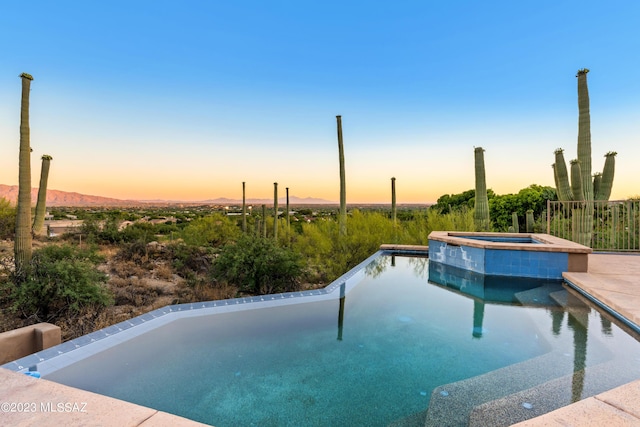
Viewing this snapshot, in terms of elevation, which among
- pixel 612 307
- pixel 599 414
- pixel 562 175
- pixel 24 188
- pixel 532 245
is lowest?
pixel 612 307

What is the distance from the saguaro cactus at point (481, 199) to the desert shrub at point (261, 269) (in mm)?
6149

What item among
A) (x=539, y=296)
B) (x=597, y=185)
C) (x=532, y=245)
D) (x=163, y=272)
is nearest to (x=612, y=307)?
(x=539, y=296)

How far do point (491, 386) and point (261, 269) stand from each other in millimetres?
5884

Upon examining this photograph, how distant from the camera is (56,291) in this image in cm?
554

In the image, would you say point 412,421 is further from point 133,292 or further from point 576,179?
point 576,179

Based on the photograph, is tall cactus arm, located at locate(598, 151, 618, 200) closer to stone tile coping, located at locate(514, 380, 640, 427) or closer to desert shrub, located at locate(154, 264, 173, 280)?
stone tile coping, located at locate(514, 380, 640, 427)

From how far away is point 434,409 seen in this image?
87.4 inches

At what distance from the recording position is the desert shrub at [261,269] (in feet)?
25.4

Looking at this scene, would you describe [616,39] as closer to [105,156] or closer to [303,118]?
[303,118]

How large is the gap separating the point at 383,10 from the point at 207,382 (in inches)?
461

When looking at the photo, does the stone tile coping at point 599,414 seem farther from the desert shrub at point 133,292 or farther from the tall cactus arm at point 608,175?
the tall cactus arm at point 608,175

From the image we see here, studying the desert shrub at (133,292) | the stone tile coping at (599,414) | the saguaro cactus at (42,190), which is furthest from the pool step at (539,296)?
the saguaro cactus at (42,190)

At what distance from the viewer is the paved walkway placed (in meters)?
1.57

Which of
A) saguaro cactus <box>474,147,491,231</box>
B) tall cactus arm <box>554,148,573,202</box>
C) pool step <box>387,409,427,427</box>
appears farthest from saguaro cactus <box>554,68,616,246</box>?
pool step <box>387,409,427,427</box>
